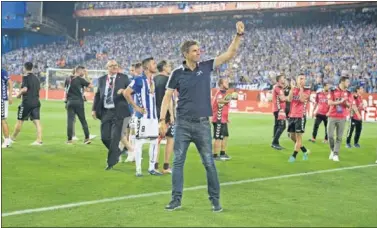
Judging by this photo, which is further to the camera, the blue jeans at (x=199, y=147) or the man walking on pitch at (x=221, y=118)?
the man walking on pitch at (x=221, y=118)

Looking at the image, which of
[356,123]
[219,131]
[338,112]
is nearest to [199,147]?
[219,131]

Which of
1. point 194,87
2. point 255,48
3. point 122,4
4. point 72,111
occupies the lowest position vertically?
point 72,111

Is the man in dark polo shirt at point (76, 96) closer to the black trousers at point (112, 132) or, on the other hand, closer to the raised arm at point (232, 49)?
the black trousers at point (112, 132)

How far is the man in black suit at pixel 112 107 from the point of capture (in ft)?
39.9

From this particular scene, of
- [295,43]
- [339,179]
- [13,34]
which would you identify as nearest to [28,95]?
[339,179]

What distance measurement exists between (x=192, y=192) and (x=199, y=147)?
5.35ft

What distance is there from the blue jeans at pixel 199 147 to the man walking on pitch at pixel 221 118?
611 centimetres

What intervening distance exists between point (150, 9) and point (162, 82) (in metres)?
48.3

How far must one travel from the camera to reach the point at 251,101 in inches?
1494

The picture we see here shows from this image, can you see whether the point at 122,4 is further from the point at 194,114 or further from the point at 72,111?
the point at 194,114

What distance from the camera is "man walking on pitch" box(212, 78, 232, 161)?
14.3 metres

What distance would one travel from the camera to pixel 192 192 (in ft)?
31.6

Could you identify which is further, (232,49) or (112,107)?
(112,107)

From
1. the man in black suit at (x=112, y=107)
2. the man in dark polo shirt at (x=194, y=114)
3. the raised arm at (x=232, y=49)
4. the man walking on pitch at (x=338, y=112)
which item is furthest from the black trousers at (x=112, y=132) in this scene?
the man walking on pitch at (x=338, y=112)
